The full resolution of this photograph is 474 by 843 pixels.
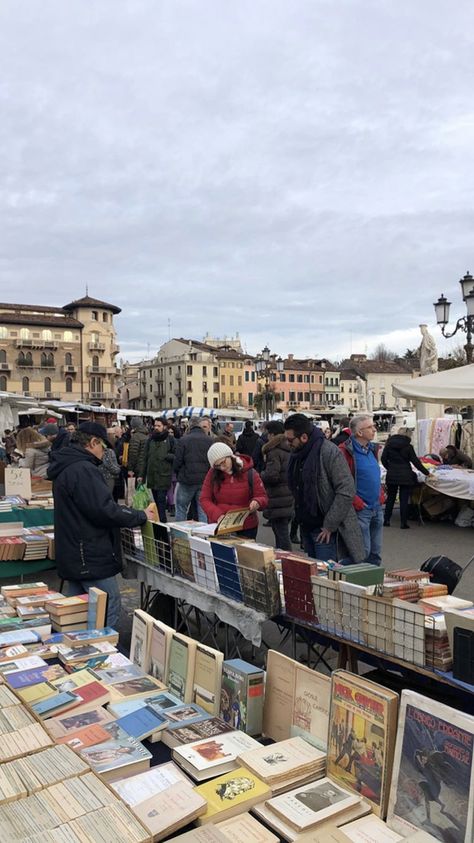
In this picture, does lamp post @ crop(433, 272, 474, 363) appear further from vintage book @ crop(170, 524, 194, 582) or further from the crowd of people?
vintage book @ crop(170, 524, 194, 582)

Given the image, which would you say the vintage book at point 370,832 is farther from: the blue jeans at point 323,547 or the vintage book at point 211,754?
the blue jeans at point 323,547

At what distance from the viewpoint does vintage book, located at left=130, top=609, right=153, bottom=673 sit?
10.5 feet

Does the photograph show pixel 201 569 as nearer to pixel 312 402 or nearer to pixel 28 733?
pixel 28 733

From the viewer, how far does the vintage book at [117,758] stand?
6.98 feet

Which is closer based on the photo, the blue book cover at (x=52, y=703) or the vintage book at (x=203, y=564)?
the blue book cover at (x=52, y=703)

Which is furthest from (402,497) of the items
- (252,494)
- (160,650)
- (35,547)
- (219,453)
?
(160,650)

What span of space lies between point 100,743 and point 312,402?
290 ft

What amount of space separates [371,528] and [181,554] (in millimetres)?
2588

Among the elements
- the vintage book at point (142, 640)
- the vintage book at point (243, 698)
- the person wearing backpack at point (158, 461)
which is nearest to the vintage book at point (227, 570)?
the vintage book at point (142, 640)

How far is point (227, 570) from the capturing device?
3.73 metres

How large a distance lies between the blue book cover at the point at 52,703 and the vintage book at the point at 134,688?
0.17m

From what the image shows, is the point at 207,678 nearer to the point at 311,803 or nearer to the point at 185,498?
the point at 311,803

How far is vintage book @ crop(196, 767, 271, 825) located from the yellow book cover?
91cm

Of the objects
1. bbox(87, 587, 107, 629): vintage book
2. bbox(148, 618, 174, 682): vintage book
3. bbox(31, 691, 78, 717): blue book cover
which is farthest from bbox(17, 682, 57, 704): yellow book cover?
bbox(87, 587, 107, 629): vintage book
